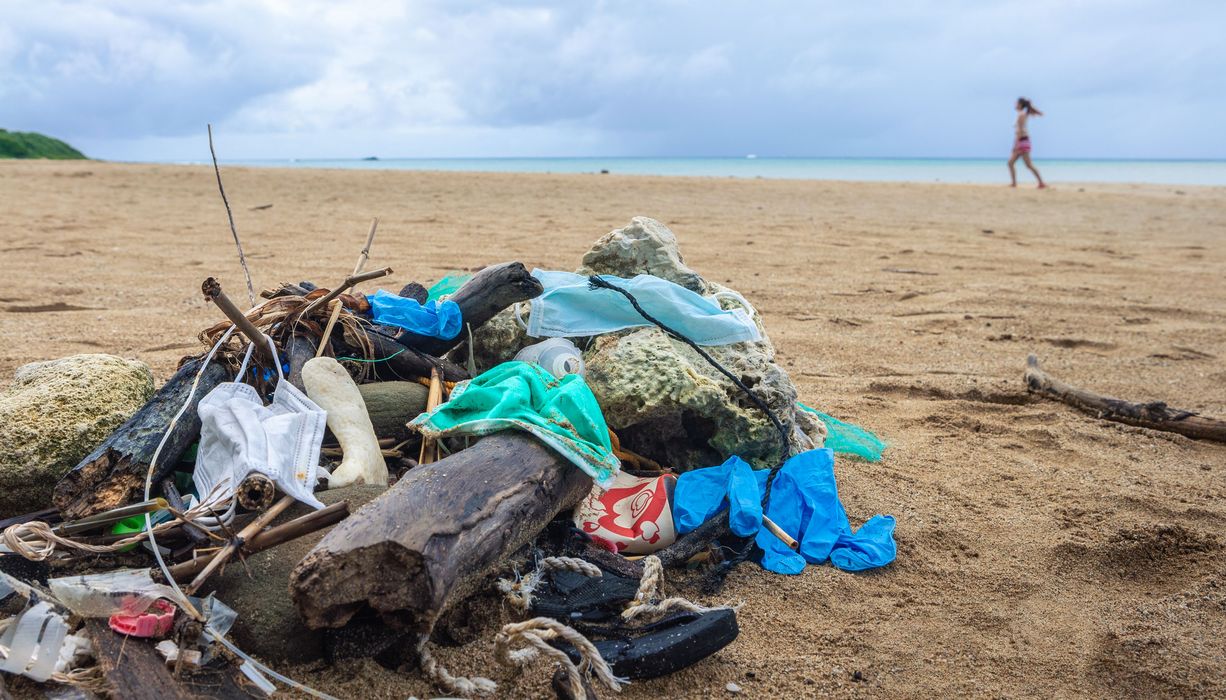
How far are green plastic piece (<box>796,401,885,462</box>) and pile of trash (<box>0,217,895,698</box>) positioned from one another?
10.1 inches

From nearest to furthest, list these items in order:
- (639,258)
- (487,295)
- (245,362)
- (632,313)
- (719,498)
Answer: (245,362), (719,498), (487,295), (632,313), (639,258)

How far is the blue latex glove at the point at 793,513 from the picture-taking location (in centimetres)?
295

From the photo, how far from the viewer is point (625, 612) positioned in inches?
95.2

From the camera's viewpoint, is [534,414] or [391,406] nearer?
[534,414]

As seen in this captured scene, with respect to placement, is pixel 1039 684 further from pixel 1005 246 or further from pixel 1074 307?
pixel 1005 246

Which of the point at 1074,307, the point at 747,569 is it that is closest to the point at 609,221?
the point at 1074,307

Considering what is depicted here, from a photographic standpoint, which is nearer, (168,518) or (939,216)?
(168,518)

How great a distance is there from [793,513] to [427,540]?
5.07 feet

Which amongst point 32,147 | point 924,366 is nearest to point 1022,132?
point 924,366

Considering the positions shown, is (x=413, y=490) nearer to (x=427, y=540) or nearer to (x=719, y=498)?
(x=427, y=540)

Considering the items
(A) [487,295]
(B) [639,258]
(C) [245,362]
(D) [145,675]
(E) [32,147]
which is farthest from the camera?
(E) [32,147]

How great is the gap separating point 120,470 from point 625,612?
4.93 feet

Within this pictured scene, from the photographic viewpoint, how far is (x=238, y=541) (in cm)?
221

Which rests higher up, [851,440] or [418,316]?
[418,316]
